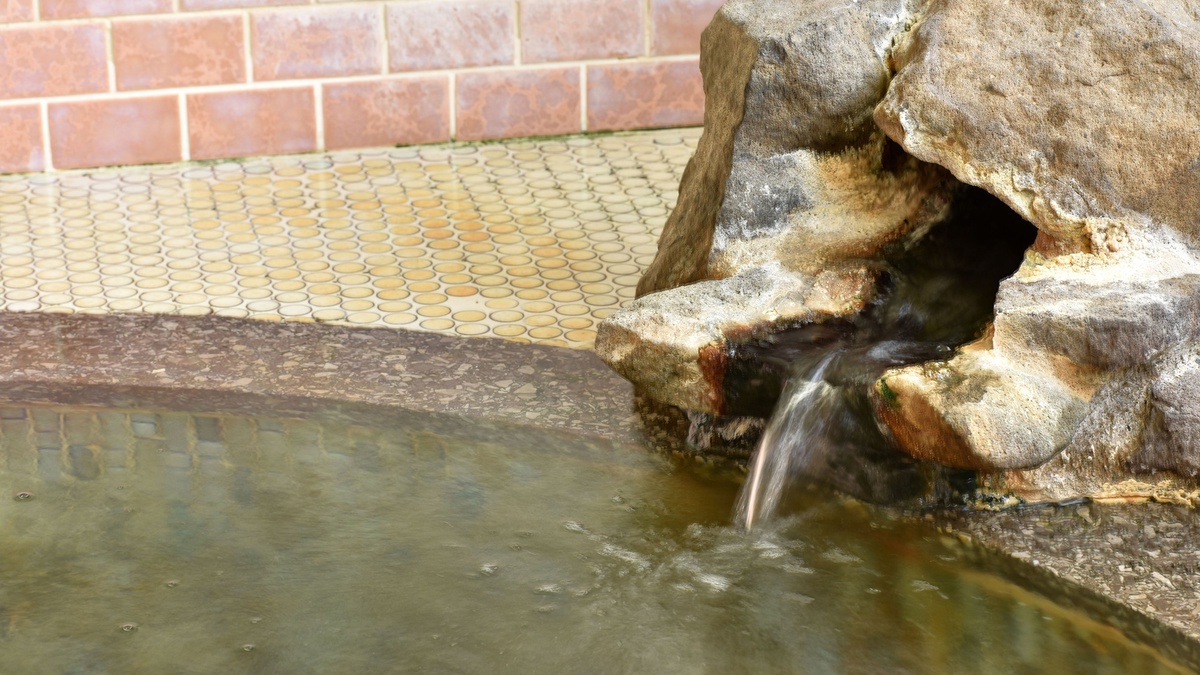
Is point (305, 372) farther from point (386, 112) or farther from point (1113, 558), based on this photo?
point (386, 112)

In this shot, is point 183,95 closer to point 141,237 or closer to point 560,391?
point 141,237

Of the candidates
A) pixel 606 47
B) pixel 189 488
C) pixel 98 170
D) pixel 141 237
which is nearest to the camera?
pixel 189 488

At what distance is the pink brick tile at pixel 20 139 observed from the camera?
414cm

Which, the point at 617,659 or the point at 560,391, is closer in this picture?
the point at 617,659

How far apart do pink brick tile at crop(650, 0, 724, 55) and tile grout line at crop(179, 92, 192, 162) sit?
1429 millimetres

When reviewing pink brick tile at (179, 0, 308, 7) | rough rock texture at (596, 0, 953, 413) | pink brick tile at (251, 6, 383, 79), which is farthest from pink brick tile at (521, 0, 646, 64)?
rough rock texture at (596, 0, 953, 413)

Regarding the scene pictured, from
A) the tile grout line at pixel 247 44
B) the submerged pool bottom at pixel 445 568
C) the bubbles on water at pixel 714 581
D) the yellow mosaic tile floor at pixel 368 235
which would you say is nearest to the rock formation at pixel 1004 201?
the submerged pool bottom at pixel 445 568

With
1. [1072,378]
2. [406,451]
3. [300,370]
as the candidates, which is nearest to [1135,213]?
[1072,378]

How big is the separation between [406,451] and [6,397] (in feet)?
2.53

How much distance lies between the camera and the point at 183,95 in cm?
427

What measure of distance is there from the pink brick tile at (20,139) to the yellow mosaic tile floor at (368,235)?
0.05 m

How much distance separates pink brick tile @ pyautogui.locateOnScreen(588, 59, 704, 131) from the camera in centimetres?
464

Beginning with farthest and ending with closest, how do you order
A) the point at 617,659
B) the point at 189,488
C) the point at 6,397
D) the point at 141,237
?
the point at 141,237, the point at 6,397, the point at 189,488, the point at 617,659

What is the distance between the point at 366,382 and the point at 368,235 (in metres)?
1.03
